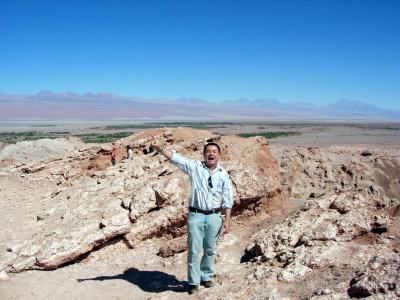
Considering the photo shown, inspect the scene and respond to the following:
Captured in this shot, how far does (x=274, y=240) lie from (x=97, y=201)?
3.99 m

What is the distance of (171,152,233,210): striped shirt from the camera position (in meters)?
6.14

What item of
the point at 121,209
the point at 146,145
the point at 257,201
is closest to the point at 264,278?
the point at 257,201

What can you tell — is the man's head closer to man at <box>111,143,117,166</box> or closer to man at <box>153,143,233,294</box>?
man at <box>153,143,233,294</box>

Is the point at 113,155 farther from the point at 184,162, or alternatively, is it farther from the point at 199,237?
the point at 199,237

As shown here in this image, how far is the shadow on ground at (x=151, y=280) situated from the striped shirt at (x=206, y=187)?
139 cm

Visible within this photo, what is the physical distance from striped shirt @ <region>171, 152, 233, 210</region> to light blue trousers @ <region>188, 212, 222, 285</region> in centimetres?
15

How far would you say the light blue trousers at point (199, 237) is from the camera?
6.18 meters

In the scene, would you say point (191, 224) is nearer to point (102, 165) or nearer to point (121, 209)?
point (121, 209)

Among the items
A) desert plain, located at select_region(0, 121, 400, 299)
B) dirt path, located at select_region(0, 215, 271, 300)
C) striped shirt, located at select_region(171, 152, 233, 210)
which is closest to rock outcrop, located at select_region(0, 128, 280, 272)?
desert plain, located at select_region(0, 121, 400, 299)

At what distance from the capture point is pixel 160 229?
28.7 ft

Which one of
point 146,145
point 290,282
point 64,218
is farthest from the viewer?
point 146,145

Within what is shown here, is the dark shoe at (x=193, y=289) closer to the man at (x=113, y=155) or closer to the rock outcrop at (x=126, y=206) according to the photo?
the rock outcrop at (x=126, y=206)

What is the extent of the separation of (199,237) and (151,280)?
5.06 ft

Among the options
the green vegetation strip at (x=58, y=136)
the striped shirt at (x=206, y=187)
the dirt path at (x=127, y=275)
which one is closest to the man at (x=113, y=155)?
the dirt path at (x=127, y=275)
